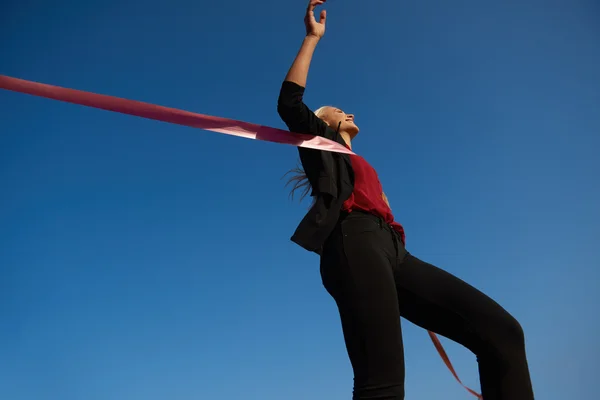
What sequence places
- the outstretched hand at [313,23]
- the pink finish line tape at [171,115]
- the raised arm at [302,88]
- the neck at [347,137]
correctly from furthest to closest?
the neck at [347,137]
the outstretched hand at [313,23]
the raised arm at [302,88]
the pink finish line tape at [171,115]

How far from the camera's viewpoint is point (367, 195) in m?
2.22

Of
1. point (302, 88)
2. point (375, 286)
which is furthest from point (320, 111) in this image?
point (375, 286)

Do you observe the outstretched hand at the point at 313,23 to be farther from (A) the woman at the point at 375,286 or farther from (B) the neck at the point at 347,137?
(B) the neck at the point at 347,137

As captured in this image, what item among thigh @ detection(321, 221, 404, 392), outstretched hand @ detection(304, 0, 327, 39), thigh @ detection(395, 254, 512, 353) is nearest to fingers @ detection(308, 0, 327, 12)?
outstretched hand @ detection(304, 0, 327, 39)

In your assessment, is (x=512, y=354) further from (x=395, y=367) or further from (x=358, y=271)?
(x=358, y=271)

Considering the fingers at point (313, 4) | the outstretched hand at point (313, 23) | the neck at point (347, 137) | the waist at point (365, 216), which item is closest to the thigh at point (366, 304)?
the waist at point (365, 216)

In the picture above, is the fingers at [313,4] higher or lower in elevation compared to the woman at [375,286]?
higher

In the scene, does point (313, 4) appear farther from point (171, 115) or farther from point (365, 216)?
point (365, 216)

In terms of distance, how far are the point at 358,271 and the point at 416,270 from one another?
373mm

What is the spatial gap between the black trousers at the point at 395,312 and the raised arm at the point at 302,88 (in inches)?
18.6

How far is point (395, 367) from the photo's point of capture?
71.0 inches

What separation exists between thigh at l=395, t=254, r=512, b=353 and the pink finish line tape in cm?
63

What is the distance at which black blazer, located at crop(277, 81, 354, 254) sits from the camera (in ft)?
6.73

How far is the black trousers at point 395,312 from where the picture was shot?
1.81m
